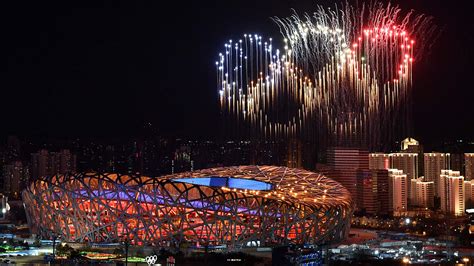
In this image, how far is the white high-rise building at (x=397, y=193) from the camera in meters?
77.7

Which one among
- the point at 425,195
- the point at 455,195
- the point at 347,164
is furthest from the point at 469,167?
the point at 347,164

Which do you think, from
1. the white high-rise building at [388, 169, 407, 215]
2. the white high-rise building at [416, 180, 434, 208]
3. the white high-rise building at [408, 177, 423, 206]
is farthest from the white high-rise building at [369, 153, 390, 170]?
the white high-rise building at [388, 169, 407, 215]

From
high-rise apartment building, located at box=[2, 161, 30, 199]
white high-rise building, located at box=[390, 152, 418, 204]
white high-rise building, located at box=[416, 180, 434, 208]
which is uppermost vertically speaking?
white high-rise building, located at box=[390, 152, 418, 204]

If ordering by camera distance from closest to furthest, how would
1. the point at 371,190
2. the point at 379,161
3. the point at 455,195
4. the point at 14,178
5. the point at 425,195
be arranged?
1. the point at 371,190
2. the point at 455,195
3. the point at 14,178
4. the point at 425,195
5. the point at 379,161

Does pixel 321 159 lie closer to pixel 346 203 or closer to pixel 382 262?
pixel 346 203

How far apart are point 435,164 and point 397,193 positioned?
10.4 m

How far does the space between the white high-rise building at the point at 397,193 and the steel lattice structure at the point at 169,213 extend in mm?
32821

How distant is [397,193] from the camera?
78312mm

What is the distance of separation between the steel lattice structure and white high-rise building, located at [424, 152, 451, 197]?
42.6 metres

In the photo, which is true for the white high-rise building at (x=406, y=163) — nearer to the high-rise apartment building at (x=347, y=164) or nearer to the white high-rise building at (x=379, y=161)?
the white high-rise building at (x=379, y=161)

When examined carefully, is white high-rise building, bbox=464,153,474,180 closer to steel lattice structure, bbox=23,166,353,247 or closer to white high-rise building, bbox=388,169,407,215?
white high-rise building, bbox=388,169,407,215

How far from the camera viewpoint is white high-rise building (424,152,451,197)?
281 feet

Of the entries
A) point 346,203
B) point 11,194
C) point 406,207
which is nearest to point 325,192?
point 346,203

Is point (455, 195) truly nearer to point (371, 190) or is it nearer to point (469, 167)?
point (371, 190)
